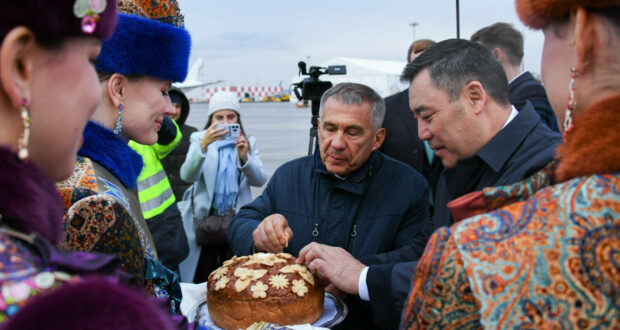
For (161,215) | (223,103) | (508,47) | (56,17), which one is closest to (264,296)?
(56,17)

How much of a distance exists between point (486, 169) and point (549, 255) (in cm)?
119

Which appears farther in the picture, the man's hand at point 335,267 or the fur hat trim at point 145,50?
the man's hand at point 335,267

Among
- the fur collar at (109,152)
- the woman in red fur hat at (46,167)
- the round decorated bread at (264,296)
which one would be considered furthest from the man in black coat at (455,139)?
→ the woman in red fur hat at (46,167)

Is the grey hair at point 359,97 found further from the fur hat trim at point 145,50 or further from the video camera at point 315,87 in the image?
the video camera at point 315,87

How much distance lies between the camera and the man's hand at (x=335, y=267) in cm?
211

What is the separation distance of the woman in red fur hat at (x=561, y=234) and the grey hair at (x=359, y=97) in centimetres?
167

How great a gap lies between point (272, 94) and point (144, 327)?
6282 centimetres

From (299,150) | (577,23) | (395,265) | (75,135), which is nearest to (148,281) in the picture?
(75,135)

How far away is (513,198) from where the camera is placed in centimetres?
100

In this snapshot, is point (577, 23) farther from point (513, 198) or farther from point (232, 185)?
point (232, 185)

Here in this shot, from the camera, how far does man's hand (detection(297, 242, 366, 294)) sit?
2111 mm

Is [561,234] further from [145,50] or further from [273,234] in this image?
[273,234]

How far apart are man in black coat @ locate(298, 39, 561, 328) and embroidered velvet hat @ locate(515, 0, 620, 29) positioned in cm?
91

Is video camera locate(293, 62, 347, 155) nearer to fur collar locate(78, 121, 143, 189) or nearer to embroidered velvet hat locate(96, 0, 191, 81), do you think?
embroidered velvet hat locate(96, 0, 191, 81)
